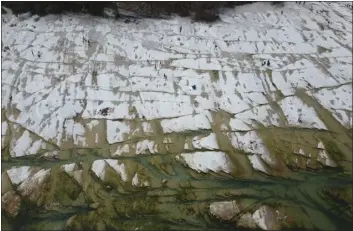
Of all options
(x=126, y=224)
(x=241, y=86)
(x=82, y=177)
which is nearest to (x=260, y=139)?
(x=241, y=86)

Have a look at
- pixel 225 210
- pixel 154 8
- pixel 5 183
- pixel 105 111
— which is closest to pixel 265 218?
pixel 225 210

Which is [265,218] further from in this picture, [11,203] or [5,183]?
[5,183]

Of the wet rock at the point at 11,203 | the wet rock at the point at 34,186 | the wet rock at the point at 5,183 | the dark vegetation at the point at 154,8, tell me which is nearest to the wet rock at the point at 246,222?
the wet rock at the point at 34,186

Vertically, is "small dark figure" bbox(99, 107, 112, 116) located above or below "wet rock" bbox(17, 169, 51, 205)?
above

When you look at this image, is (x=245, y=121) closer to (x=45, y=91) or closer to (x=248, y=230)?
(x=248, y=230)

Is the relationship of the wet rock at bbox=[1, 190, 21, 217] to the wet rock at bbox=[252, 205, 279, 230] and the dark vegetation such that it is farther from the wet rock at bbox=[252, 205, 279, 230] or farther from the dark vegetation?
the dark vegetation

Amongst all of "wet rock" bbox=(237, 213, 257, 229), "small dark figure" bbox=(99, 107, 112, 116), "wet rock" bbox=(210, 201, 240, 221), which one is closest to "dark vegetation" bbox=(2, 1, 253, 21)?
"small dark figure" bbox=(99, 107, 112, 116)

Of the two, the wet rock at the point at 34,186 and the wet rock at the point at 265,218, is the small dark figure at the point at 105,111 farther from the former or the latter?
the wet rock at the point at 265,218
